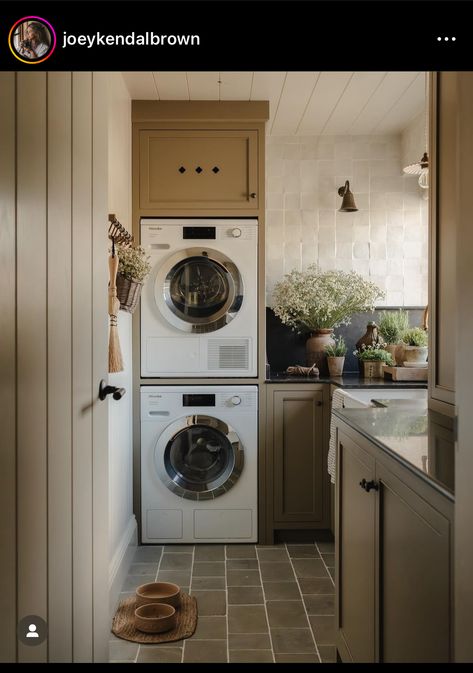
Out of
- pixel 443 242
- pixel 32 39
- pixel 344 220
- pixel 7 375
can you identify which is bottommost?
pixel 7 375

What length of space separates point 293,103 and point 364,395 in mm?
1779

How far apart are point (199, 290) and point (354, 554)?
6.80 feet

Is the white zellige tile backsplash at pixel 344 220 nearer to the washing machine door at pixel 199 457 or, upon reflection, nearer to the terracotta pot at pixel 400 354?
the terracotta pot at pixel 400 354

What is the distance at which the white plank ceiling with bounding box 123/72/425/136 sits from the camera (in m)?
3.20

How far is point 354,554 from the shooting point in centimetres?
186

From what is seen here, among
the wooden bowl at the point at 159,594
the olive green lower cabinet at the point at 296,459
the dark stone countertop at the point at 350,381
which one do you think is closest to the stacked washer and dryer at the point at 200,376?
the olive green lower cabinet at the point at 296,459

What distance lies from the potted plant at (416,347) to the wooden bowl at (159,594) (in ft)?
6.12

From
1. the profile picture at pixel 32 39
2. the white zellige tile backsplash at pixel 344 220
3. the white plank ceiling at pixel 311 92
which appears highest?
the white plank ceiling at pixel 311 92

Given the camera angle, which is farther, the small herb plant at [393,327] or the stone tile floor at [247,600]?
the small herb plant at [393,327]

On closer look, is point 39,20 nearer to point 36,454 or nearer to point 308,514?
point 36,454

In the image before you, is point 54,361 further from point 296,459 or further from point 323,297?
point 323,297

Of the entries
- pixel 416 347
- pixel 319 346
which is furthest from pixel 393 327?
pixel 319 346

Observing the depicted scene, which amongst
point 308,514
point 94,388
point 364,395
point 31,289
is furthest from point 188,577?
point 31,289

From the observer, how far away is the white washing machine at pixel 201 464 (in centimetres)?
354
